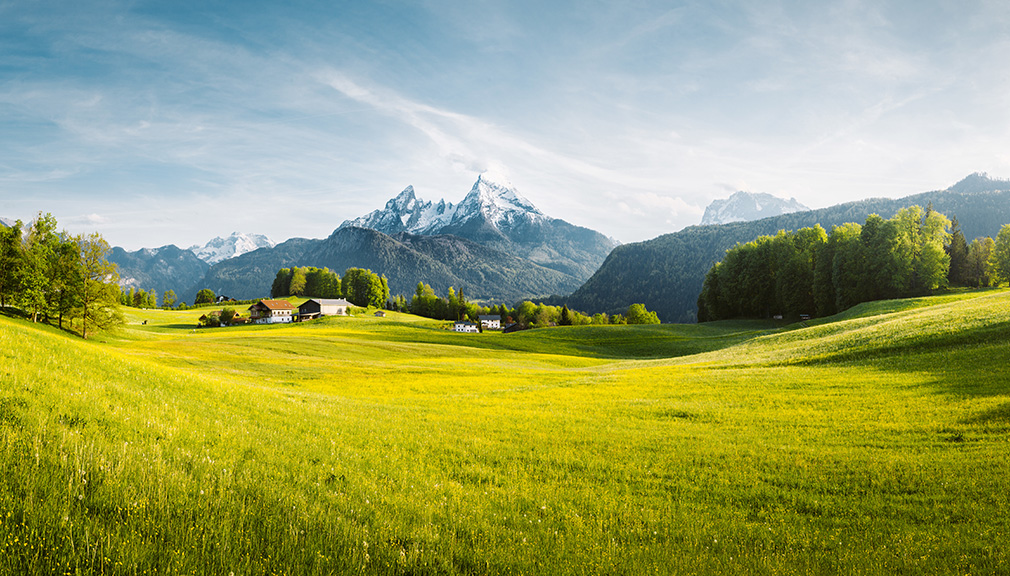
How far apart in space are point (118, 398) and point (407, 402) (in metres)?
14.3

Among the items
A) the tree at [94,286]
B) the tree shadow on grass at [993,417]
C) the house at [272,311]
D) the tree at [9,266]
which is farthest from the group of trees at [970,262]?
the house at [272,311]

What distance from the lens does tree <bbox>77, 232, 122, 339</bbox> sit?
54.7 metres

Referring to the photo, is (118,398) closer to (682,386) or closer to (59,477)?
(59,477)

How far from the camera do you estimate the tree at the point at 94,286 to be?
54688 millimetres

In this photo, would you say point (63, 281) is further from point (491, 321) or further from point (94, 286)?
point (491, 321)

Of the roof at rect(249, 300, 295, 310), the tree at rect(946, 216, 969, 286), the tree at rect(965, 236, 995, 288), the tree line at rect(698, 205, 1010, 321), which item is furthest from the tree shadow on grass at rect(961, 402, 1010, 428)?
the roof at rect(249, 300, 295, 310)

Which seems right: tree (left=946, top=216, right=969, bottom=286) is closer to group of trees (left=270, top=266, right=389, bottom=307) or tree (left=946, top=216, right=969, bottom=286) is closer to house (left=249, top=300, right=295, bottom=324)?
group of trees (left=270, top=266, right=389, bottom=307)

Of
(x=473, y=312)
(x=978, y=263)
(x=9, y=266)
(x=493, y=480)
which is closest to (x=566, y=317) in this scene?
(x=473, y=312)

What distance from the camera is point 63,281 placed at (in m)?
54.3

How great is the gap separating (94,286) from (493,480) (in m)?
66.2

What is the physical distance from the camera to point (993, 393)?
16.1 metres

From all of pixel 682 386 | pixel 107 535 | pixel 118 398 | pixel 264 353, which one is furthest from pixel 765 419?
pixel 264 353

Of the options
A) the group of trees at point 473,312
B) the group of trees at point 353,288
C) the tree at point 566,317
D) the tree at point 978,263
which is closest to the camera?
the tree at point 978,263

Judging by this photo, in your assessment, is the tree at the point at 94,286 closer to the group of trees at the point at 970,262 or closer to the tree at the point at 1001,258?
the tree at the point at 1001,258
